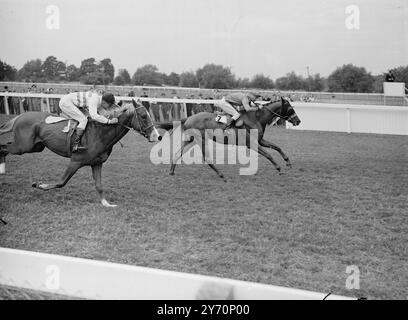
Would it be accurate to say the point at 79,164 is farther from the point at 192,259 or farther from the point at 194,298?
the point at 194,298

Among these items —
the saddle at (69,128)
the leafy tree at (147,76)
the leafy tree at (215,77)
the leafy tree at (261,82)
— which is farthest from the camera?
the leafy tree at (147,76)

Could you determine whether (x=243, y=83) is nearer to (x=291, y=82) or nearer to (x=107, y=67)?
(x=291, y=82)

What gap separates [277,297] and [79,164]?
13.4 feet

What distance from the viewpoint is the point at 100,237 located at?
4574mm

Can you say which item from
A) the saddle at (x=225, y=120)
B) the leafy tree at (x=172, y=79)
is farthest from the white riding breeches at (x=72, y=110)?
the leafy tree at (x=172, y=79)

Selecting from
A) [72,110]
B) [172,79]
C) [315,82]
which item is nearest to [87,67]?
[172,79]

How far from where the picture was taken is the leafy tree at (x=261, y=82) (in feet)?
59.0

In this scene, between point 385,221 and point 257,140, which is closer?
point 385,221

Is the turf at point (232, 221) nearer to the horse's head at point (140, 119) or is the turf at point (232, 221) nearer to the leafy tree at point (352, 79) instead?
the horse's head at point (140, 119)

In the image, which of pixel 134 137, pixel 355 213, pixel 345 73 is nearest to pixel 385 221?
pixel 355 213

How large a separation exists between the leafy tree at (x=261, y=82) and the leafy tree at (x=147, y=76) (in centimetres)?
365

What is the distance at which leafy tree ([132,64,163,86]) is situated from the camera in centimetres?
1859

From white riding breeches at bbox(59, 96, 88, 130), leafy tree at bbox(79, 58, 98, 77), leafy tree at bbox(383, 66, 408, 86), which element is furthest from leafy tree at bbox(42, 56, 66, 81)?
leafy tree at bbox(383, 66, 408, 86)

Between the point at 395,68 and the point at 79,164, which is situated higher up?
the point at 395,68
